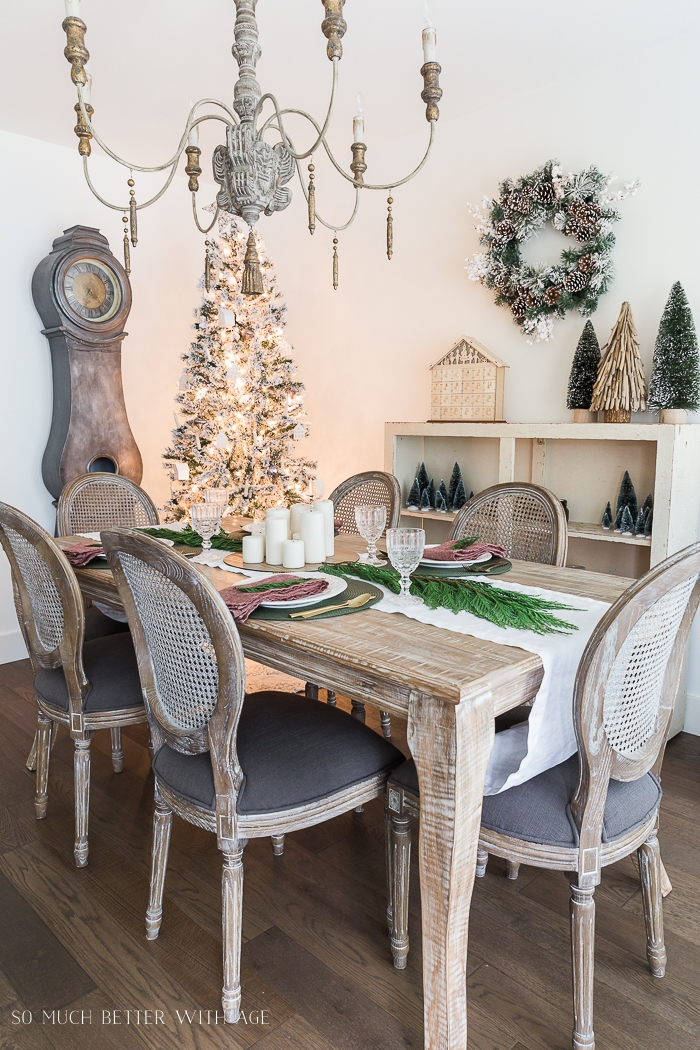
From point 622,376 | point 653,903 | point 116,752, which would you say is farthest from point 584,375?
point 116,752

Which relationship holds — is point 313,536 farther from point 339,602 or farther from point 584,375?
point 584,375

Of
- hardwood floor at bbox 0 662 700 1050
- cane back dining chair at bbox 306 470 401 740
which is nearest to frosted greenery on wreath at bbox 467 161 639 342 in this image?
cane back dining chair at bbox 306 470 401 740

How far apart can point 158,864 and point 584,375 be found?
7.75 feet

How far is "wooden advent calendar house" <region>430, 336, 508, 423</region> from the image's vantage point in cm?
319

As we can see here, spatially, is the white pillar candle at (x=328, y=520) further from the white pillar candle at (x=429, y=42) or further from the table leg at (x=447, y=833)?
the white pillar candle at (x=429, y=42)

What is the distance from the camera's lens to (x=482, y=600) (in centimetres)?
161

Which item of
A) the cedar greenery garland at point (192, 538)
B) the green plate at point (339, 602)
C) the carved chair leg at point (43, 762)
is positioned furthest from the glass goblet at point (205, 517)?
the carved chair leg at point (43, 762)

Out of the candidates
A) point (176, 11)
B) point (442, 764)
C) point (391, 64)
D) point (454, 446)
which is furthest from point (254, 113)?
point (454, 446)

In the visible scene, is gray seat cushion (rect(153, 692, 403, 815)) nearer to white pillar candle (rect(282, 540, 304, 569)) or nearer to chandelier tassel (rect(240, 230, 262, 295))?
white pillar candle (rect(282, 540, 304, 569))

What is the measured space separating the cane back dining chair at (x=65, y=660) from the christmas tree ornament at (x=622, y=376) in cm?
201

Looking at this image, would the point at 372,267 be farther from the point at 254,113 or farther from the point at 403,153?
the point at 254,113

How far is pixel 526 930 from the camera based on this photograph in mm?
1671

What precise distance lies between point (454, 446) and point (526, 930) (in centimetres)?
231

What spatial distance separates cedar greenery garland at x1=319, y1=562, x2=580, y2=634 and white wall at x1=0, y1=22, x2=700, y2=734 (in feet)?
4.95
